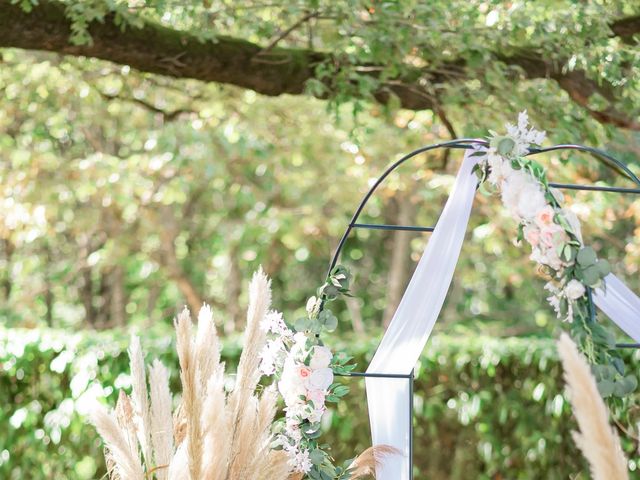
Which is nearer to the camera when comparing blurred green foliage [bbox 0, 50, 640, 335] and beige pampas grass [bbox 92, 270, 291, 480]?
beige pampas grass [bbox 92, 270, 291, 480]

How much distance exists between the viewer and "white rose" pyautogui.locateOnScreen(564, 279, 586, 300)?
167cm

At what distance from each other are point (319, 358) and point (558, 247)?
63 centimetres

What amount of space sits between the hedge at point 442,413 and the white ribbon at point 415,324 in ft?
4.76

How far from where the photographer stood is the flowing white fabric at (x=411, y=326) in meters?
2.18

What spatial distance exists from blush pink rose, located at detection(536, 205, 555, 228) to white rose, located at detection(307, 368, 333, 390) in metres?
0.62

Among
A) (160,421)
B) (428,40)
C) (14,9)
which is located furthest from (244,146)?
(160,421)

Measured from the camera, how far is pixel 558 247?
5.59ft

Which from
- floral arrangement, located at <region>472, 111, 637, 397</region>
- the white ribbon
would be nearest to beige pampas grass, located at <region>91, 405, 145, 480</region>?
the white ribbon

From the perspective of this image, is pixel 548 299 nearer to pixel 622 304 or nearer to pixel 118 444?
pixel 622 304

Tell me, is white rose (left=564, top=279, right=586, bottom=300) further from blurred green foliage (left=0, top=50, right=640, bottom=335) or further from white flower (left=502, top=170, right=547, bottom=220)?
blurred green foliage (left=0, top=50, right=640, bottom=335)

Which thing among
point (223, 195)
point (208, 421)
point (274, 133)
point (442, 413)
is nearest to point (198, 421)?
point (208, 421)

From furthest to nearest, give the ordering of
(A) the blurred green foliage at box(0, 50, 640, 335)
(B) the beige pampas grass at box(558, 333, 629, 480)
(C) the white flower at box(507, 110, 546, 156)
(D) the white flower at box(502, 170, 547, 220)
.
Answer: (A) the blurred green foliage at box(0, 50, 640, 335) < (C) the white flower at box(507, 110, 546, 156) < (D) the white flower at box(502, 170, 547, 220) < (B) the beige pampas grass at box(558, 333, 629, 480)

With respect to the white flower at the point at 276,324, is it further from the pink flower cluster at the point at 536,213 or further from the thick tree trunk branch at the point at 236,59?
the thick tree trunk branch at the point at 236,59

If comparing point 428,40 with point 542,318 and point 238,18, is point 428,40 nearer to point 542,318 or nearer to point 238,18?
point 238,18
